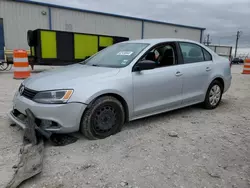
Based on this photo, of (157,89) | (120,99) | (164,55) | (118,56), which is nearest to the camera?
(120,99)

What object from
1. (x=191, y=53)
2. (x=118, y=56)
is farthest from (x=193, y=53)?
(x=118, y=56)

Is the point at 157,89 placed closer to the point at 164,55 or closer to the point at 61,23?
the point at 164,55

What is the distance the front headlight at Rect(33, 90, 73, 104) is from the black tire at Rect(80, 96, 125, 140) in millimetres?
343

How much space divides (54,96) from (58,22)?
18905 mm

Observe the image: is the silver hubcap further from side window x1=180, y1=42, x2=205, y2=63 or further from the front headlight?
the front headlight

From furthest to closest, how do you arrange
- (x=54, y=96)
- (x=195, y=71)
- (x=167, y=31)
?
(x=167, y=31), (x=195, y=71), (x=54, y=96)

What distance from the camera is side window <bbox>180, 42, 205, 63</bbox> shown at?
434cm

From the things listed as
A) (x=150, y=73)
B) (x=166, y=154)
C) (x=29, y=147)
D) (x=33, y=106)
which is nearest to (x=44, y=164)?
(x=29, y=147)

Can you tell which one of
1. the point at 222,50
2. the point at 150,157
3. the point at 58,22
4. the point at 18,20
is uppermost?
the point at 58,22

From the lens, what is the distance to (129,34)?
80.7 feet

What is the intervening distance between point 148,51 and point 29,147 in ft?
7.64

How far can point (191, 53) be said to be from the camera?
450 cm

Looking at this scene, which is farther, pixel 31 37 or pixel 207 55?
pixel 31 37

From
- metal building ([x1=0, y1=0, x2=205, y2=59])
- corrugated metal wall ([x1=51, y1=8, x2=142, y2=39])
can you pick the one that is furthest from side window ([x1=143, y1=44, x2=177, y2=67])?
corrugated metal wall ([x1=51, y1=8, x2=142, y2=39])
